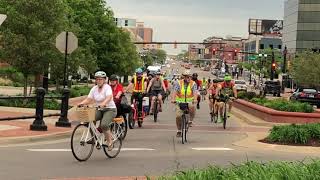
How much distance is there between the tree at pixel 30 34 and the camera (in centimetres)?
2583

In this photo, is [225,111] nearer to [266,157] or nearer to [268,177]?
[266,157]

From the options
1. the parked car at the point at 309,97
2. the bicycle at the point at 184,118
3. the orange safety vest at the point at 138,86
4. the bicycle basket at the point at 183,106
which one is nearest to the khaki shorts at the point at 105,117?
the bicycle at the point at 184,118

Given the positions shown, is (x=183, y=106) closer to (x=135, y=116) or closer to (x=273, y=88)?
(x=135, y=116)

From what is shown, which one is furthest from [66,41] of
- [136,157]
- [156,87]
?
[136,157]

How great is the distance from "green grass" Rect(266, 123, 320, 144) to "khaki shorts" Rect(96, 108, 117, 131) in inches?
197

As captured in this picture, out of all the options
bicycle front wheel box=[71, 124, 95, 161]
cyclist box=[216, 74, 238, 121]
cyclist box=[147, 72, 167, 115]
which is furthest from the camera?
cyclist box=[147, 72, 167, 115]

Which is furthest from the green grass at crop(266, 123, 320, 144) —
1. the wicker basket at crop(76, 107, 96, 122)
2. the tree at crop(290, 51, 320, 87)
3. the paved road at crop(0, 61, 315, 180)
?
the tree at crop(290, 51, 320, 87)

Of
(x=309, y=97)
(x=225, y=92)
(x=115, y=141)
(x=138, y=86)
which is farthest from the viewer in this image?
(x=309, y=97)

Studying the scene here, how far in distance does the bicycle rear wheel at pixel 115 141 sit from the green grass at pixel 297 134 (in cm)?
437

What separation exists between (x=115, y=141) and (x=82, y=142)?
Answer: 1310 mm

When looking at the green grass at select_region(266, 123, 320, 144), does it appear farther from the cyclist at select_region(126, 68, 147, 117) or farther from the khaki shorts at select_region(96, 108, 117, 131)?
the cyclist at select_region(126, 68, 147, 117)

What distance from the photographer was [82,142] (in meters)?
11.5

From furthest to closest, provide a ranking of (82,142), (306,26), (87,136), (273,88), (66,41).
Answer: (306,26), (273,88), (66,41), (87,136), (82,142)

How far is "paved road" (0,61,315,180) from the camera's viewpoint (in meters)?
10.2
